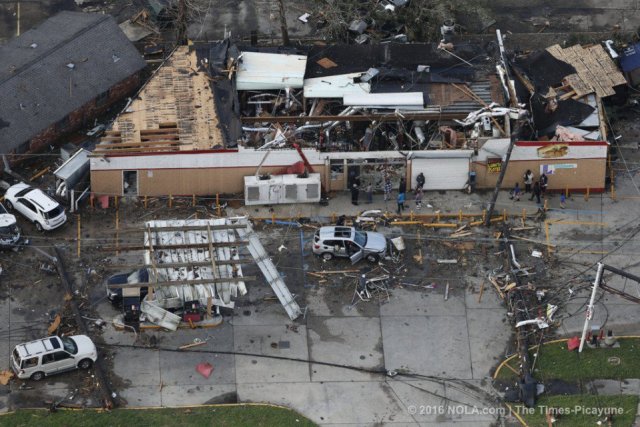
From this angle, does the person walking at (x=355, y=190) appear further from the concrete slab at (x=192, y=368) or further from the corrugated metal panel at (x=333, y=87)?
the concrete slab at (x=192, y=368)

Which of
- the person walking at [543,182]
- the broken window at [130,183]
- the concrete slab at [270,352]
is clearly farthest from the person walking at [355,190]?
the broken window at [130,183]

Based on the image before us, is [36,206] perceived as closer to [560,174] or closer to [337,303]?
[337,303]

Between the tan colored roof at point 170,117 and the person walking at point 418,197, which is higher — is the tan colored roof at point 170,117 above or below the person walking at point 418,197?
above

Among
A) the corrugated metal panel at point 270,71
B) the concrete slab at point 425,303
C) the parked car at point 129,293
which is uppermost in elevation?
the corrugated metal panel at point 270,71

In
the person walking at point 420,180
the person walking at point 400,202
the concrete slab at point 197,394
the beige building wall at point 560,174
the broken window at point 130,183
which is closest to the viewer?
the concrete slab at point 197,394

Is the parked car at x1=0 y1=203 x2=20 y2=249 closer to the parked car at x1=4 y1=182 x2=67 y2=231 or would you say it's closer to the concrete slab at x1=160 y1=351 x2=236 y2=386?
the parked car at x1=4 y1=182 x2=67 y2=231

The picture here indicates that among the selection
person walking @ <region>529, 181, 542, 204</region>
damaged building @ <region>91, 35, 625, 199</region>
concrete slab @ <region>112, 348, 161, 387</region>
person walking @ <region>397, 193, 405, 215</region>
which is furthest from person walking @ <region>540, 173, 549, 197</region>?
concrete slab @ <region>112, 348, 161, 387</region>

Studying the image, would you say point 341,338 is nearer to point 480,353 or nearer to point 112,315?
point 480,353

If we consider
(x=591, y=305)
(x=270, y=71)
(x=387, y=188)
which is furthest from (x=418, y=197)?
(x=591, y=305)
